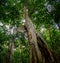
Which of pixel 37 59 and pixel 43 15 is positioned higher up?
pixel 43 15

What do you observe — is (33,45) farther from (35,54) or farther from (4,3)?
(4,3)

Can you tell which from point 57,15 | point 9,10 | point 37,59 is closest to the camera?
point 37,59

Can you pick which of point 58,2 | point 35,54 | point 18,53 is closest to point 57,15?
point 58,2

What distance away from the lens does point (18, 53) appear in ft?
73.9

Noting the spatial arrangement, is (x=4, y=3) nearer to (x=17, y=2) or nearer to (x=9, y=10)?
(x=9, y=10)

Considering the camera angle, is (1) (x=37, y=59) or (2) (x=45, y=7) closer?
(1) (x=37, y=59)

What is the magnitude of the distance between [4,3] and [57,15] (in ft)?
7.79

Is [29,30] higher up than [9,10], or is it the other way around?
[9,10]

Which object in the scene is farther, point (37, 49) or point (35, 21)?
point (35, 21)

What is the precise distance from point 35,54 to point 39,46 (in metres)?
0.50

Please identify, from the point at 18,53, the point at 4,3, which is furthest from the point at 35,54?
the point at 18,53

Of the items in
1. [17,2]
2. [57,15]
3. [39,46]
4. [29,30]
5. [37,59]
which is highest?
[17,2]

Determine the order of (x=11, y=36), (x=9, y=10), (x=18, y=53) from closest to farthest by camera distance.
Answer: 1. (x=9, y=10)
2. (x=11, y=36)
3. (x=18, y=53)

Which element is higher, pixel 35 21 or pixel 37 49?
pixel 35 21
